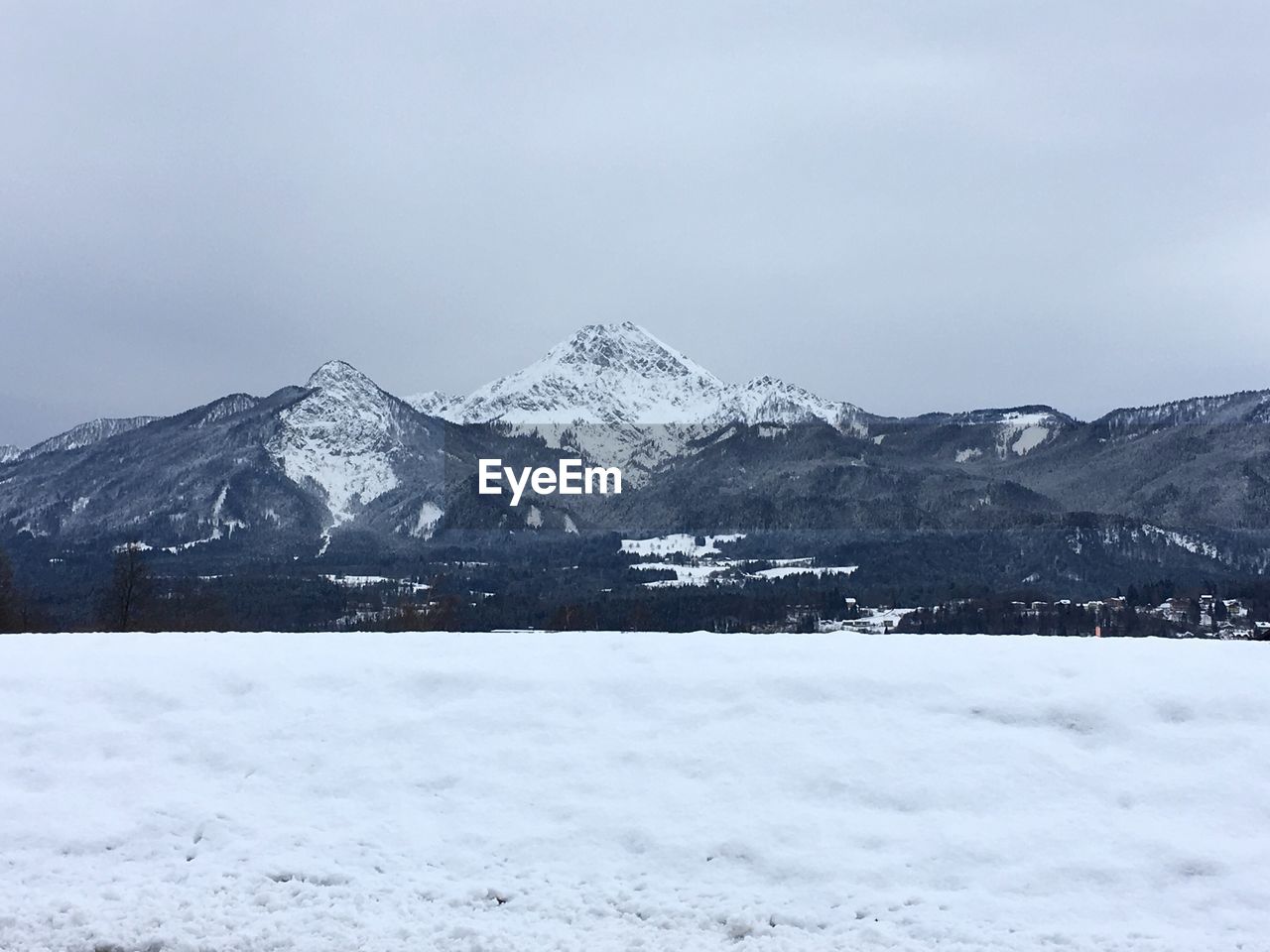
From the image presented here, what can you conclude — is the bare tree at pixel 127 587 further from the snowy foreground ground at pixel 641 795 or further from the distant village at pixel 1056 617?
the distant village at pixel 1056 617

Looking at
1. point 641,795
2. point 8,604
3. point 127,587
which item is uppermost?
point 127,587

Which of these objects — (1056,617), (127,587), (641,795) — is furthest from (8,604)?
(1056,617)

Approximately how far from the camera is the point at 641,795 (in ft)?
33.6

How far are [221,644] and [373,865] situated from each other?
5890mm

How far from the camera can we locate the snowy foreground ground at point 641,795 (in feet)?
27.5

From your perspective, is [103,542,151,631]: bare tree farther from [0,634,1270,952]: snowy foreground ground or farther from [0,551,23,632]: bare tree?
[0,634,1270,952]: snowy foreground ground

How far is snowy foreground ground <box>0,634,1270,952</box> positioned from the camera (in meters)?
8.37

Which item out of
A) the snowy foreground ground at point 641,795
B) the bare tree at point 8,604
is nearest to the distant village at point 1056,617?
the bare tree at point 8,604

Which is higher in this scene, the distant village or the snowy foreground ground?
the snowy foreground ground

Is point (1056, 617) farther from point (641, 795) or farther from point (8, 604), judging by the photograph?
point (641, 795)

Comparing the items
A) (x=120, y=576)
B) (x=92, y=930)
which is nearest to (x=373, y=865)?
(x=92, y=930)

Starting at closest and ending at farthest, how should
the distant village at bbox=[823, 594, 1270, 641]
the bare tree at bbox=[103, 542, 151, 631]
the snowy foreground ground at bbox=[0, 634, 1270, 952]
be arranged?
the snowy foreground ground at bbox=[0, 634, 1270, 952] < the bare tree at bbox=[103, 542, 151, 631] < the distant village at bbox=[823, 594, 1270, 641]

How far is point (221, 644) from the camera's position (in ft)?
45.8

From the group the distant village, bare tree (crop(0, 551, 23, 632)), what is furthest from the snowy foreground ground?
the distant village
